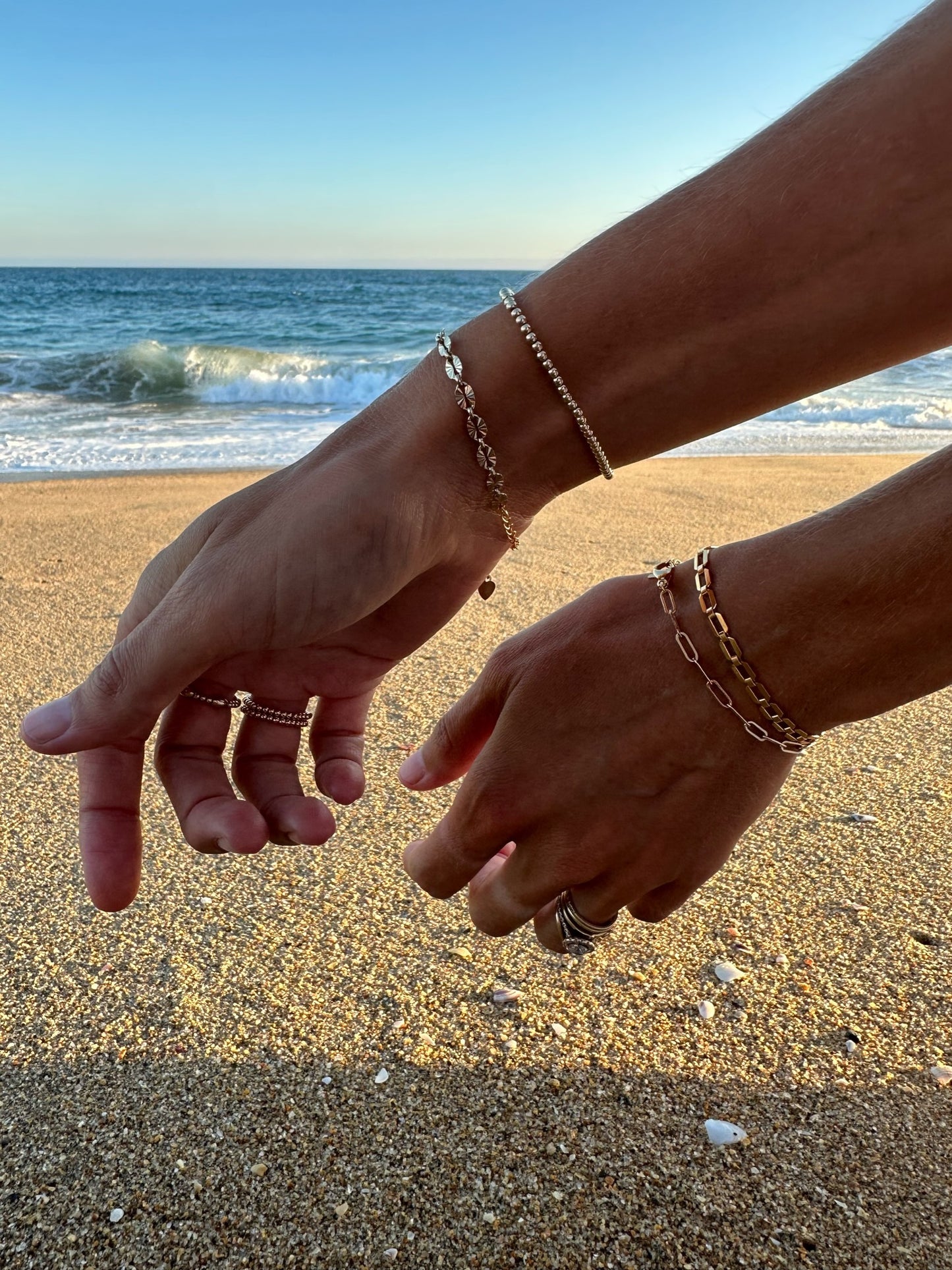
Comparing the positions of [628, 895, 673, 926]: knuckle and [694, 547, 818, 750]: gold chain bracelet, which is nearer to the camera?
[694, 547, 818, 750]: gold chain bracelet

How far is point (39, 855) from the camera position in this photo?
179cm

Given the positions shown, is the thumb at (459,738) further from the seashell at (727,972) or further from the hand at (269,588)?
the seashell at (727,972)

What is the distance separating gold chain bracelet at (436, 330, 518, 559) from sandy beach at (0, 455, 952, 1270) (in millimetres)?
795

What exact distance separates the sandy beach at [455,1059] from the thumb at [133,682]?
468mm

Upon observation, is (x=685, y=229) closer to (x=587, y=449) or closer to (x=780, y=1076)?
(x=587, y=449)

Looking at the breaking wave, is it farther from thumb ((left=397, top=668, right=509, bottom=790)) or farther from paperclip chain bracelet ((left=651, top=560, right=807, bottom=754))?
paperclip chain bracelet ((left=651, top=560, right=807, bottom=754))

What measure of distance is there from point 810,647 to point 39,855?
4.96 feet

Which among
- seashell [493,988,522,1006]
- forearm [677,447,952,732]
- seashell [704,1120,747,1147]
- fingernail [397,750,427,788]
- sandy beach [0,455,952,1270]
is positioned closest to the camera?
forearm [677,447,952,732]

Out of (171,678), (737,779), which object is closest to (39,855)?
(171,678)

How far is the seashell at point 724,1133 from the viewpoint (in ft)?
3.87

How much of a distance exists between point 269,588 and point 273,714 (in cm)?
36

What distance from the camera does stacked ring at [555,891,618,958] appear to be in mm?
1186

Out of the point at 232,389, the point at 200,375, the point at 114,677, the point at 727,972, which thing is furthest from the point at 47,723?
the point at 200,375

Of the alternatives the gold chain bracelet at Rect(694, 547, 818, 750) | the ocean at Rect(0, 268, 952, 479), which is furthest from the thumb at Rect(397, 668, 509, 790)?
the ocean at Rect(0, 268, 952, 479)
